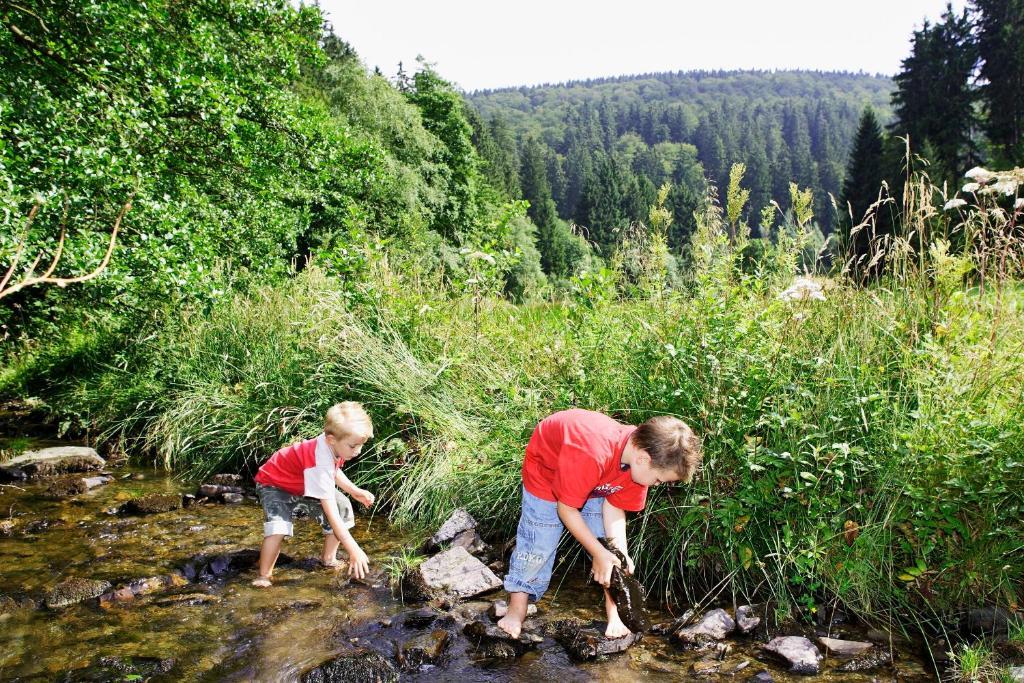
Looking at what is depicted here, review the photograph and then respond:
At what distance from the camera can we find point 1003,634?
3.27 meters

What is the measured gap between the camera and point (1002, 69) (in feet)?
129

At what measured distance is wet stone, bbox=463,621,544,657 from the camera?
350cm

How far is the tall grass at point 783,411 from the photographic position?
3508 mm

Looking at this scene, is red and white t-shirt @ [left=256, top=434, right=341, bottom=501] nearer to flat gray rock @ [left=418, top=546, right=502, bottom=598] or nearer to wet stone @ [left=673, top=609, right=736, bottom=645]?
flat gray rock @ [left=418, top=546, right=502, bottom=598]

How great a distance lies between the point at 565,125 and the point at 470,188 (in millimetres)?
150581

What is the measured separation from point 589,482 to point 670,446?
1.42 feet

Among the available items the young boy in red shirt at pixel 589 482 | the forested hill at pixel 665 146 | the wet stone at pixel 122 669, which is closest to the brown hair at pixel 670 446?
the young boy in red shirt at pixel 589 482

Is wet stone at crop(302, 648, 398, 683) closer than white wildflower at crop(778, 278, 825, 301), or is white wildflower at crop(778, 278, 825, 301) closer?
wet stone at crop(302, 648, 398, 683)

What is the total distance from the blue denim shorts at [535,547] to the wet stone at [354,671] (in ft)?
2.43

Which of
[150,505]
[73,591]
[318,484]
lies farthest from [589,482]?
[150,505]

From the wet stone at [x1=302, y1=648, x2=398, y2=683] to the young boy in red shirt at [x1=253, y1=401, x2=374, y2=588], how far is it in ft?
2.36

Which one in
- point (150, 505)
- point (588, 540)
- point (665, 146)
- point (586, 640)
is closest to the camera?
point (588, 540)

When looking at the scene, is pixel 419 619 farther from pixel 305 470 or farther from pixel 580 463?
pixel 580 463

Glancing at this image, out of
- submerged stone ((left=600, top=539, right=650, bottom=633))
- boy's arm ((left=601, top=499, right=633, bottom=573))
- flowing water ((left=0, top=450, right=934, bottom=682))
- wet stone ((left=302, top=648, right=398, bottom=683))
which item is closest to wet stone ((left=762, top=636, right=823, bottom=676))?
flowing water ((left=0, top=450, right=934, bottom=682))
